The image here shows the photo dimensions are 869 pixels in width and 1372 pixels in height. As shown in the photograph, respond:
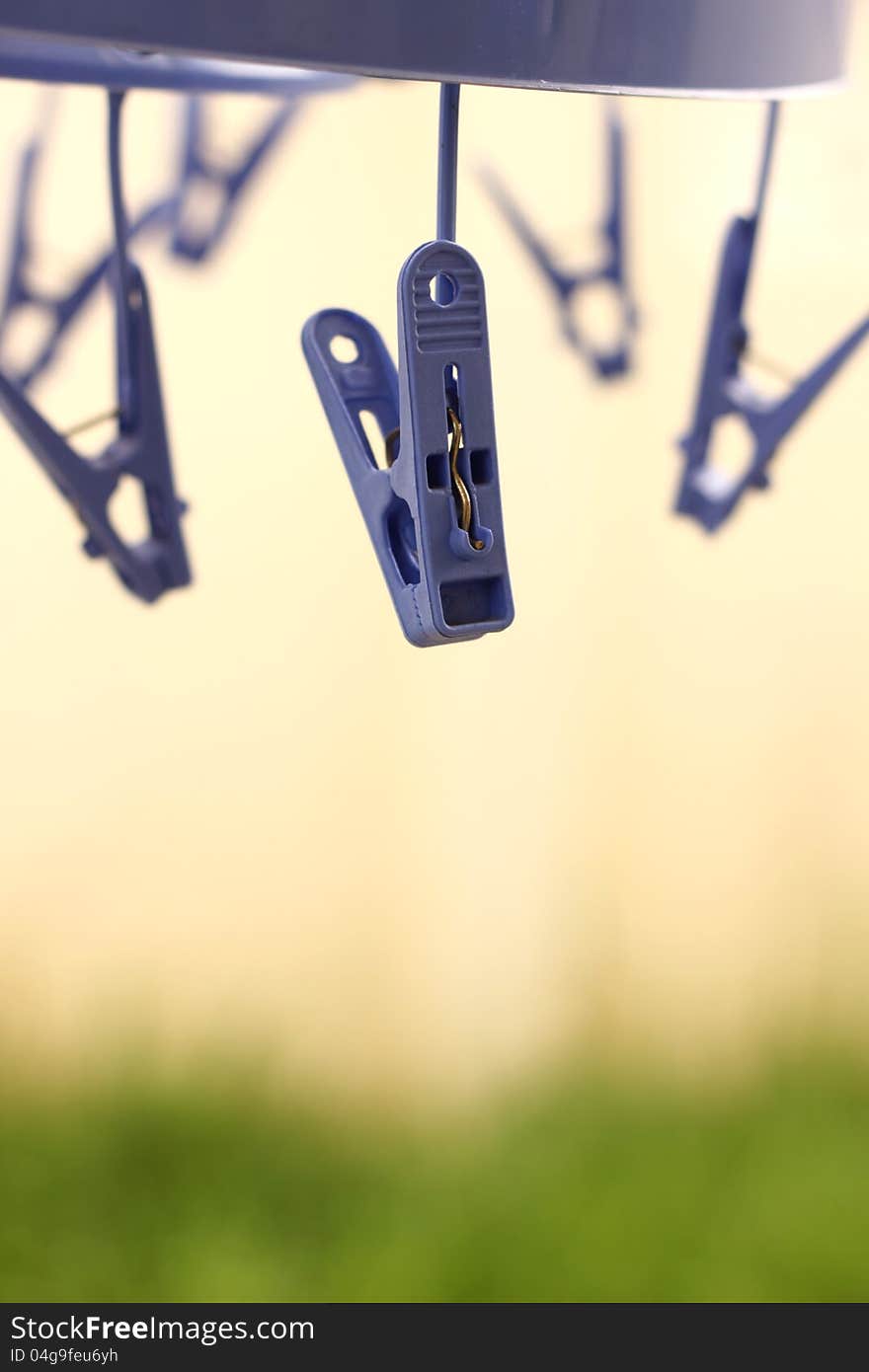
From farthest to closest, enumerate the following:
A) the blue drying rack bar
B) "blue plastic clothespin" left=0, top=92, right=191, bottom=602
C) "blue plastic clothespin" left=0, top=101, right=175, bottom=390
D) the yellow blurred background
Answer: the yellow blurred background
"blue plastic clothespin" left=0, top=101, right=175, bottom=390
"blue plastic clothespin" left=0, top=92, right=191, bottom=602
the blue drying rack bar

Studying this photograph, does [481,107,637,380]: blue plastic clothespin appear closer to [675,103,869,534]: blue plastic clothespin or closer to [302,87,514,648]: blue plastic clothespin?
[675,103,869,534]: blue plastic clothespin

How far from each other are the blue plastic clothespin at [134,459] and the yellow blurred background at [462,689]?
0.62 meters

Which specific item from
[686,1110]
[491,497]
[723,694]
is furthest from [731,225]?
[686,1110]

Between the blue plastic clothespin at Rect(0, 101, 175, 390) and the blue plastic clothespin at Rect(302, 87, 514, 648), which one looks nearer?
the blue plastic clothespin at Rect(302, 87, 514, 648)

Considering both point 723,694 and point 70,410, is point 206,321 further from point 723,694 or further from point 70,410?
point 723,694

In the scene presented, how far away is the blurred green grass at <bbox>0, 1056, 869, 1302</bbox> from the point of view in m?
1.24

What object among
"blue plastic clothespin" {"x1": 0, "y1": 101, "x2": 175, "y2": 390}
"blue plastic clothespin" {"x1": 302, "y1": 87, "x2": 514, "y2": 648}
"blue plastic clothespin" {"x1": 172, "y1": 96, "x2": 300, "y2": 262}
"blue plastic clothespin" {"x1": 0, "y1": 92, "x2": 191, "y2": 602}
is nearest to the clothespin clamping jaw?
"blue plastic clothespin" {"x1": 302, "y1": 87, "x2": 514, "y2": 648}

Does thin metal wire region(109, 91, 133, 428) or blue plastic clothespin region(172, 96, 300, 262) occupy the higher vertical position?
blue plastic clothespin region(172, 96, 300, 262)

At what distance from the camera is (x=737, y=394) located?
540mm

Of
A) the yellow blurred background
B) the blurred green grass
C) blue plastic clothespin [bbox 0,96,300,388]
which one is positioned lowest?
the blurred green grass

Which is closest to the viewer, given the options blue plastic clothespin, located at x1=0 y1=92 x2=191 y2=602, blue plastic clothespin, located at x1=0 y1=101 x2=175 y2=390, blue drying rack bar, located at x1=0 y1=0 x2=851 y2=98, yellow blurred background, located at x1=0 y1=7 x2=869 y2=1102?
blue drying rack bar, located at x1=0 y1=0 x2=851 y2=98

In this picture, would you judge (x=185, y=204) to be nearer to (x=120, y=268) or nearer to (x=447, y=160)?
(x=120, y=268)

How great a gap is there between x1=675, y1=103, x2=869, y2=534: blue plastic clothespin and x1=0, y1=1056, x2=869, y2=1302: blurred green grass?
867mm

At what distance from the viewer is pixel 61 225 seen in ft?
3.46
